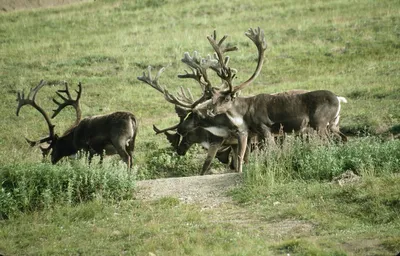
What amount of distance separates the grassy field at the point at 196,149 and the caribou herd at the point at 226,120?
66cm

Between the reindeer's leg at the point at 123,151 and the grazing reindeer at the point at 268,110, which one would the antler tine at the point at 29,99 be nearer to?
the reindeer's leg at the point at 123,151

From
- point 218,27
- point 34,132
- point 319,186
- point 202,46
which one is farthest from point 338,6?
point 319,186

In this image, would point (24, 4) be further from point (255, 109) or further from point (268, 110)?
point (268, 110)

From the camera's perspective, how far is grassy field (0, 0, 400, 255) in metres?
10.7

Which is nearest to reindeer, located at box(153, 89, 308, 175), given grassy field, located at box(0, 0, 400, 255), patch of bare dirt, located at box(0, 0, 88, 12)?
grassy field, located at box(0, 0, 400, 255)

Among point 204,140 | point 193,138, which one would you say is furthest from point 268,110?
point 193,138

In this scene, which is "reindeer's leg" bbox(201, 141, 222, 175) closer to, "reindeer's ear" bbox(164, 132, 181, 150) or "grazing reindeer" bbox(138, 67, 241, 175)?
"grazing reindeer" bbox(138, 67, 241, 175)

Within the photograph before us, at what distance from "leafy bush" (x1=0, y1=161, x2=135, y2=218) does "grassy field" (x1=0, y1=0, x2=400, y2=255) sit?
22 millimetres

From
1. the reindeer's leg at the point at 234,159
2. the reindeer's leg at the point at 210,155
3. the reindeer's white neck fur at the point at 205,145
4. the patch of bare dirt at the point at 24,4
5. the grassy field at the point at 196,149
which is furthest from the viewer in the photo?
the patch of bare dirt at the point at 24,4

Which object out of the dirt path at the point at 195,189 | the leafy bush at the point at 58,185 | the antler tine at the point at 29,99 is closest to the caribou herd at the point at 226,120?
the antler tine at the point at 29,99

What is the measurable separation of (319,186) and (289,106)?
3.80 m

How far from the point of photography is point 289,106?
15.7m

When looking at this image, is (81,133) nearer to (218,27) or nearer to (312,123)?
(312,123)

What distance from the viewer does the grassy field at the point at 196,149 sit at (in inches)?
422
